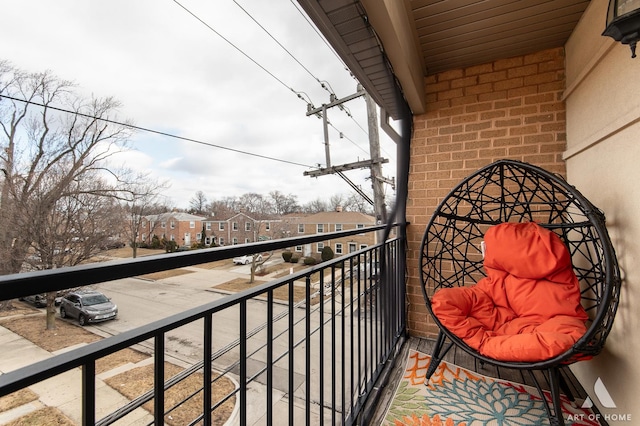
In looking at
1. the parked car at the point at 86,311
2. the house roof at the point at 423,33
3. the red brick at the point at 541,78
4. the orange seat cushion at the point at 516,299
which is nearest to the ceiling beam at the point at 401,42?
the house roof at the point at 423,33

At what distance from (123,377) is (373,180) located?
5587mm

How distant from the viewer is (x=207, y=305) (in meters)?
0.65

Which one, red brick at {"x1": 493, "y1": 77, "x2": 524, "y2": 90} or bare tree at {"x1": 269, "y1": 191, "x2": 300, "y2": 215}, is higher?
red brick at {"x1": 493, "y1": 77, "x2": 524, "y2": 90}

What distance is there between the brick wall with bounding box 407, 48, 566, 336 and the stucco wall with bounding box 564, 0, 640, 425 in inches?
11.0

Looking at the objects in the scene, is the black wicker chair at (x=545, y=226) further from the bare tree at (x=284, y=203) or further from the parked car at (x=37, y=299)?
the bare tree at (x=284, y=203)

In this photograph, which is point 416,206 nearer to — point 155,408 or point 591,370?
point 591,370

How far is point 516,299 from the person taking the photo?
5.76 ft

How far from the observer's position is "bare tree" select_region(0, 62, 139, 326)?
2707mm

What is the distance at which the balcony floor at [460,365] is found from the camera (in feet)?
5.33

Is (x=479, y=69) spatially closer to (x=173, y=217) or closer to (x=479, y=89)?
(x=479, y=89)

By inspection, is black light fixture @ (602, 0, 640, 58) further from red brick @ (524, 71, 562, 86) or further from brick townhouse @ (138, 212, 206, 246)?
brick townhouse @ (138, 212, 206, 246)

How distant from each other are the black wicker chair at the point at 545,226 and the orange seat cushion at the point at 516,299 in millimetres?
69

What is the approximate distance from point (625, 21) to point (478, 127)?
1.29 metres

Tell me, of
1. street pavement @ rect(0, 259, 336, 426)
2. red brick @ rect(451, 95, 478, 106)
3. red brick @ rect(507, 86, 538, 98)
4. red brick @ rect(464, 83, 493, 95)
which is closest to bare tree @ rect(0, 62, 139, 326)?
street pavement @ rect(0, 259, 336, 426)
